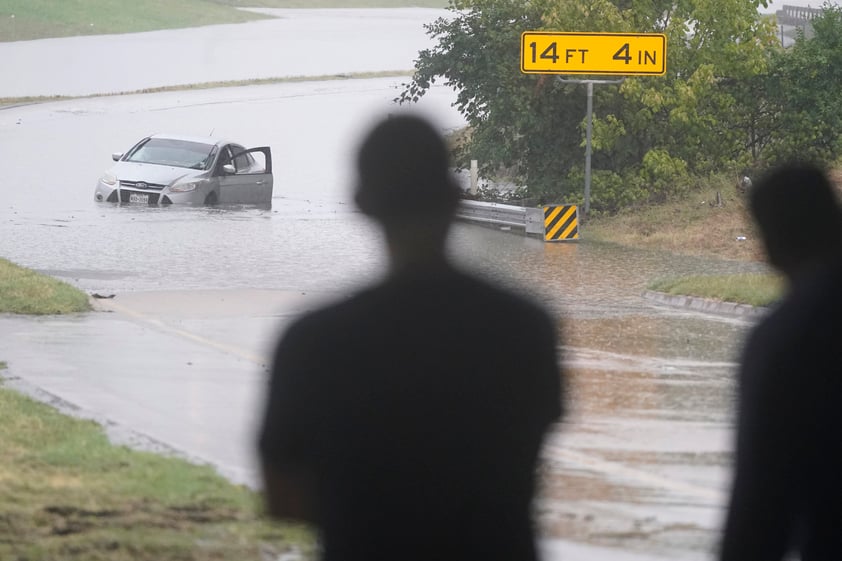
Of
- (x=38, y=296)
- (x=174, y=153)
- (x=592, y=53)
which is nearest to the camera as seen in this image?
(x=38, y=296)

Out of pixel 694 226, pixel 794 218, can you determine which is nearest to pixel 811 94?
pixel 694 226

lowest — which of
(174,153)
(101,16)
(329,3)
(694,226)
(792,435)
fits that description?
(694,226)

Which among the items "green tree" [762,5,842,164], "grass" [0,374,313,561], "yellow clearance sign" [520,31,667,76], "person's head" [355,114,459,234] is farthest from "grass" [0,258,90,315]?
"green tree" [762,5,842,164]

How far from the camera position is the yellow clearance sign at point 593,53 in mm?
25656

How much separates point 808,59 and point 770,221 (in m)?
24.0

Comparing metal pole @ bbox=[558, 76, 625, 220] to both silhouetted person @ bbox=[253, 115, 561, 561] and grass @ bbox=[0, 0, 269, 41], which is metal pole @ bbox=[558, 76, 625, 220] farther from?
grass @ bbox=[0, 0, 269, 41]

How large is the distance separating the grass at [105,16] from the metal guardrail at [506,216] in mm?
60070

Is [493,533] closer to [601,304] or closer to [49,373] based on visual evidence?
[49,373]

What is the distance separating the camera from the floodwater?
308 inches

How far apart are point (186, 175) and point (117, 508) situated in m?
22.3

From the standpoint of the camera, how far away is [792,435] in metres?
4.84

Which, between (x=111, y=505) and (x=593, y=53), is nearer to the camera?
(x=111, y=505)

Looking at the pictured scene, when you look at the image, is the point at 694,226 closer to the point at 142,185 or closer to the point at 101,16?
the point at 142,185

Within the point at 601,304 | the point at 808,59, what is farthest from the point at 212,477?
the point at 808,59
